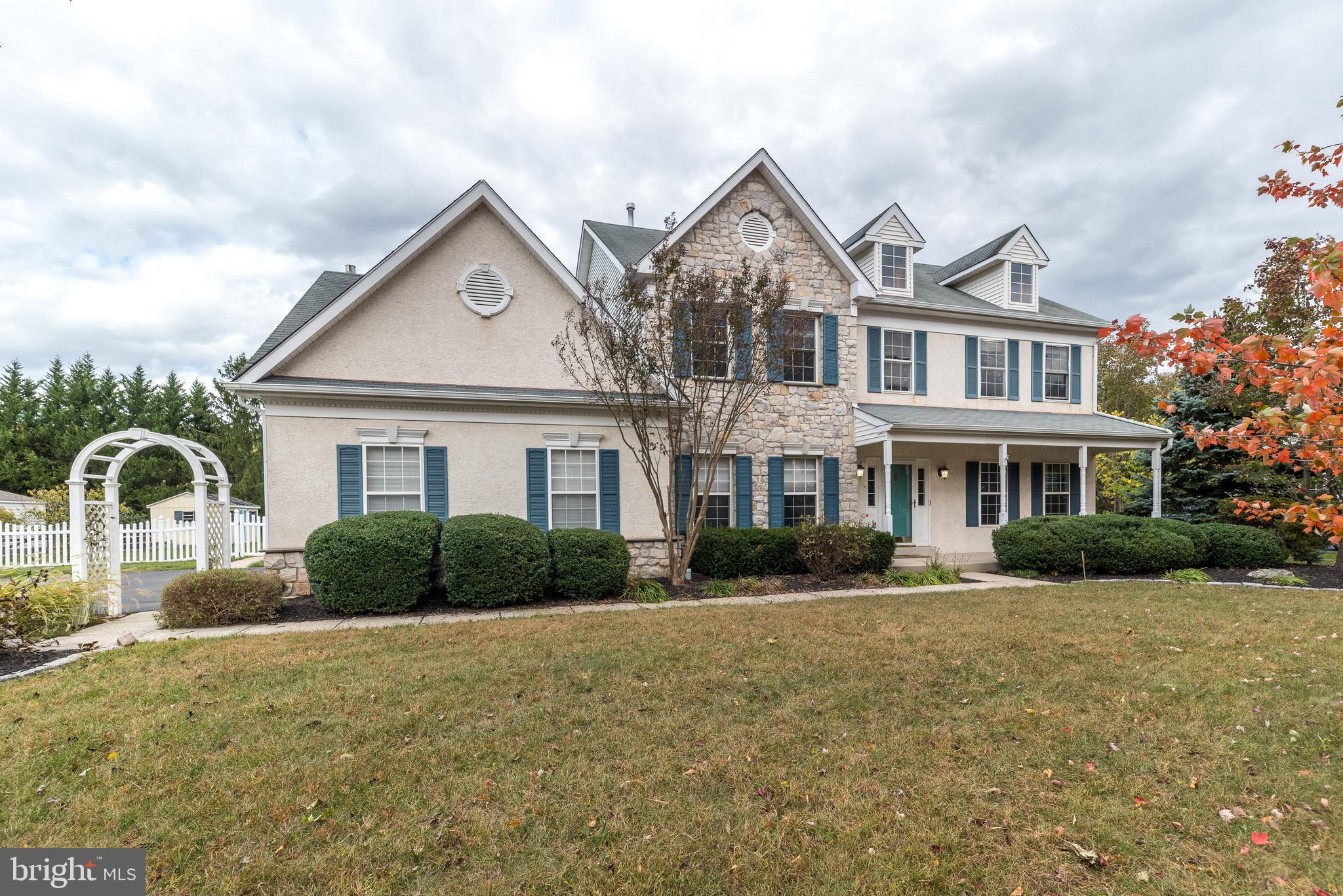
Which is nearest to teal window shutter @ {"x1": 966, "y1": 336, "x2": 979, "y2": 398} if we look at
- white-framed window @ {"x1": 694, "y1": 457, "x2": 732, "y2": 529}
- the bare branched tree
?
the bare branched tree

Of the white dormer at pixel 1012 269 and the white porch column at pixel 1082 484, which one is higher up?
the white dormer at pixel 1012 269

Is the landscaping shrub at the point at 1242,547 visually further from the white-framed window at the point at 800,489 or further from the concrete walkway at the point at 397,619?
the white-framed window at the point at 800,489

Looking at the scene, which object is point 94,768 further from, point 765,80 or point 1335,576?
point 1335,576

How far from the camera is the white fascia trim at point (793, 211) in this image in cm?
1180

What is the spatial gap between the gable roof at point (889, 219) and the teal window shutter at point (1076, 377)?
213 inches

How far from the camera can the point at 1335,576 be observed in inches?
426

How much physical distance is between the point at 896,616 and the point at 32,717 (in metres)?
8.46

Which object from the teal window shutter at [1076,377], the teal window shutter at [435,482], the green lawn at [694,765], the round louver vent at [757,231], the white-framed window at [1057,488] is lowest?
the green lawn at [694,765]

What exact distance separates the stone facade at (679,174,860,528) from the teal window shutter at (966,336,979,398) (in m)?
3.34

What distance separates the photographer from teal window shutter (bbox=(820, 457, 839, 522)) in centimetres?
1252

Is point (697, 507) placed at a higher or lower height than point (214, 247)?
lower

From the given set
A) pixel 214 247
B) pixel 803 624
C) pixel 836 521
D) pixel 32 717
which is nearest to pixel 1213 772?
pixel 803 624

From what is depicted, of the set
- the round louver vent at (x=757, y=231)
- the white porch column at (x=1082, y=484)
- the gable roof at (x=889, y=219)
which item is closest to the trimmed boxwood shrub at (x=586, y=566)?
the round louver vent at (x=757, y=231)

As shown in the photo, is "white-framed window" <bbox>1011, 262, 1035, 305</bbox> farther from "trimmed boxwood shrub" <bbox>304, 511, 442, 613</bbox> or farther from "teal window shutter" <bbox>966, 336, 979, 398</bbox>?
"trimmed boxwood shrub" <bbox>304, 511, 442, 613</bbox>
